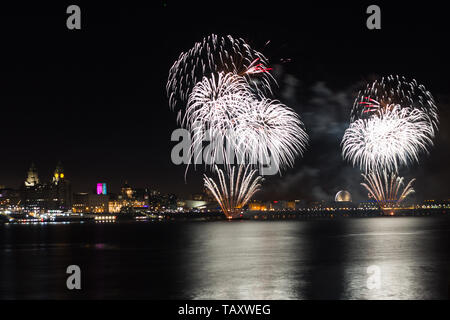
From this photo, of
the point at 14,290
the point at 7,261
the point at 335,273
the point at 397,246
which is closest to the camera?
the point at 14,290

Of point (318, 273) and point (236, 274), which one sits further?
point (318, 273)

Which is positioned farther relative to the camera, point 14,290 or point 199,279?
point 199,279

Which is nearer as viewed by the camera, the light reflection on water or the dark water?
the light reflection on water

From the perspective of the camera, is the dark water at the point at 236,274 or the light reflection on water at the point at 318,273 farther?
the dark water at the point at 236,274
